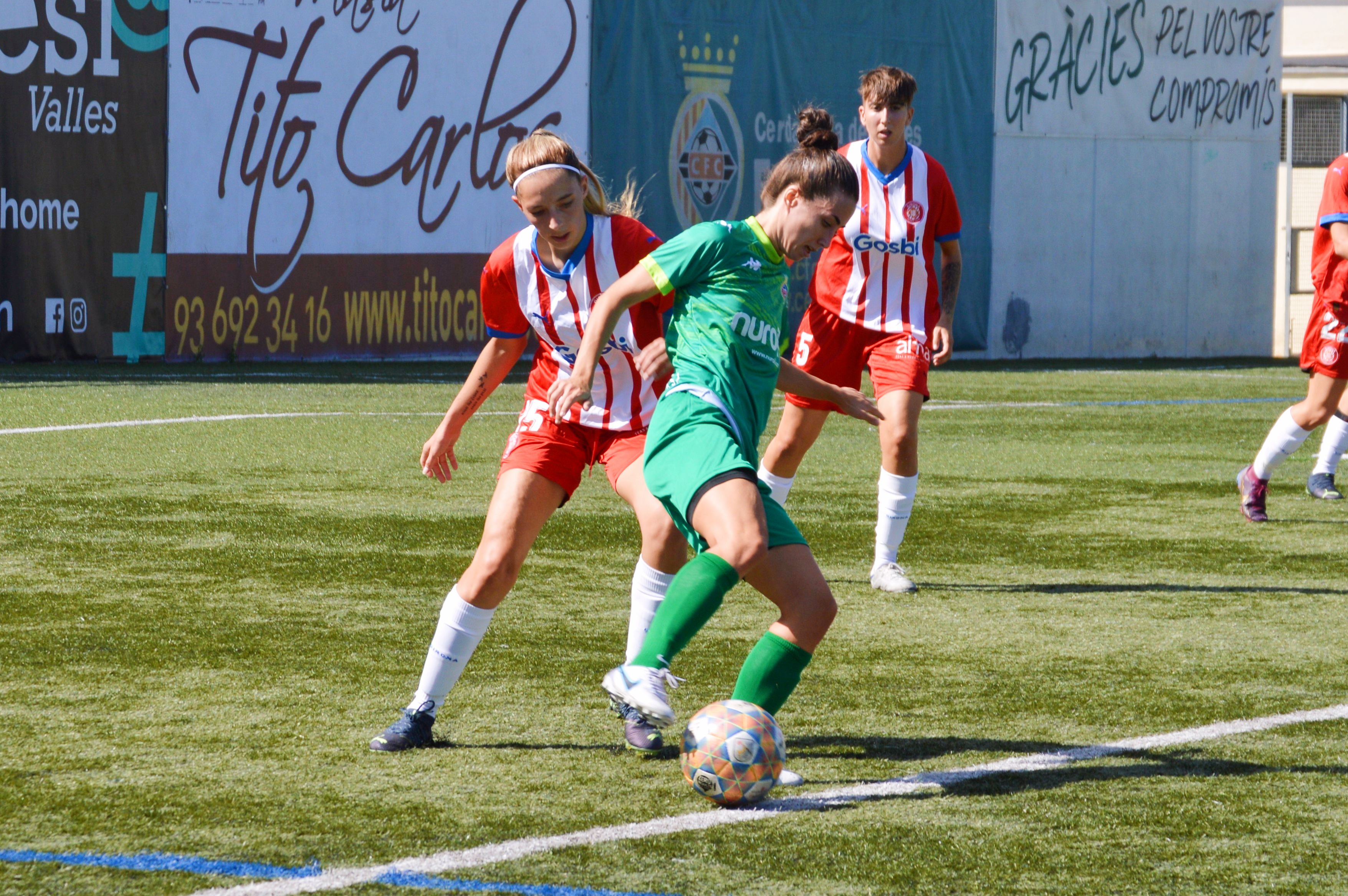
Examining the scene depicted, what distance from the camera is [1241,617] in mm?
6465

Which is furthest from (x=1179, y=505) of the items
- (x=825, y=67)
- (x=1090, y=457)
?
(x=825, y=67)

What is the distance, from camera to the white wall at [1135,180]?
25125 mm

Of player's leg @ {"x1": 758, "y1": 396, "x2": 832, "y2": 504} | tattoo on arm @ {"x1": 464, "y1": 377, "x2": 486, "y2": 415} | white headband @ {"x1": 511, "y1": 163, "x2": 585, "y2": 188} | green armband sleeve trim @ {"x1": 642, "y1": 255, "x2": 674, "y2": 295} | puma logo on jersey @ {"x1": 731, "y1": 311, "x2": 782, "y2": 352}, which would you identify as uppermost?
white headband @ {"x1": 511, "y1": 163, "x2": 585, "y2": 188}

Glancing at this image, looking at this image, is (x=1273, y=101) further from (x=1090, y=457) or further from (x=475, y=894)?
(x=475, y=894)

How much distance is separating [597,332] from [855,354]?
337 centimetres

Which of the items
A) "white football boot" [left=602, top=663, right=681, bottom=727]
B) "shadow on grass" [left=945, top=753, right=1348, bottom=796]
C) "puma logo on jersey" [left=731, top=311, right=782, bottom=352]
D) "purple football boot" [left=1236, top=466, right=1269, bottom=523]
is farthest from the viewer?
"purple football boot" [left=1236, top=466, right=1269, bottom=523]

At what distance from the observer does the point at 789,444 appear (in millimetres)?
7332

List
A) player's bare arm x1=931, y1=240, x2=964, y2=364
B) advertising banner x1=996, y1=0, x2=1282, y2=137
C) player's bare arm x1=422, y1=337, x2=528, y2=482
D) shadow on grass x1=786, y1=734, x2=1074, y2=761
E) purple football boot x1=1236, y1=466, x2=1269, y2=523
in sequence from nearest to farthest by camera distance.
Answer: shadow on grass x1=786, y1=734, x2=1074, y2=761, player's bare arm x1=422, y1=337, x2=528, y2=482, player's bare arm x1=931, y1=240, x2=964, y2=364, purple football boot x1=1236, y1=466, x2=1269, y2=523, advertising banner x1=996, y1=0, x2=1282, y2=137

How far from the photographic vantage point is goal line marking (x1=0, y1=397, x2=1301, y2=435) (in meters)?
12.4

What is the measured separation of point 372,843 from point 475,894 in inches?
14.9

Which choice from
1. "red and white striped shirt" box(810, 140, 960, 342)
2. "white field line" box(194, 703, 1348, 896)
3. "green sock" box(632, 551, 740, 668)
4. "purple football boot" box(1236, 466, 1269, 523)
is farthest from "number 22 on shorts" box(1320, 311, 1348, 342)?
"green sock" box(632, 551, 740, 668)

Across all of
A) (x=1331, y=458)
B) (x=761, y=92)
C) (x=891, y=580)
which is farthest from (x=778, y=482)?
(x=761, y=92)

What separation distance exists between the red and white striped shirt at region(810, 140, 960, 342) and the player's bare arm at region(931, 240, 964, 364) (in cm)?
4

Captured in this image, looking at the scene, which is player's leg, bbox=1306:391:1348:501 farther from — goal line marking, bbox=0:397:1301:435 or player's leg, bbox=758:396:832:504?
goal line marking, bbox=0:397:1301:435
